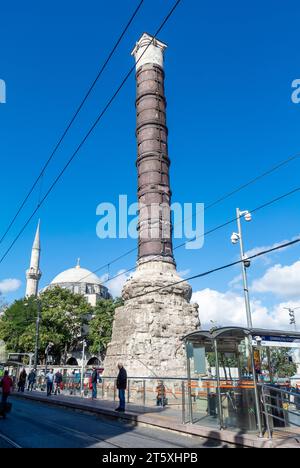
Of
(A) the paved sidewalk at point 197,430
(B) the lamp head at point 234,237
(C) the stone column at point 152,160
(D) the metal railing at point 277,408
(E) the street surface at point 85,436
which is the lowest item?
(E) the street surface at point 85,436

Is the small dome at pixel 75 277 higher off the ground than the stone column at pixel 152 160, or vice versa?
the small dome at pixel 75 277

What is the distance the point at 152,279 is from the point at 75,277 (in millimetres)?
55679

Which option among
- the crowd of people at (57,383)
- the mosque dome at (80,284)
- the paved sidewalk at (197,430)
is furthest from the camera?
the mosque dome at (80,284)

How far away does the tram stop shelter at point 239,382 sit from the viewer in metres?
7.46

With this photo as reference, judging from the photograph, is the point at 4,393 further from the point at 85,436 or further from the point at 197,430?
the point at 197,430

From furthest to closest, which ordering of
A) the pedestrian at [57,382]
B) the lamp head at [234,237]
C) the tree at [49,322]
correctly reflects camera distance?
the tree at [49,322] → the pedestrian at [57,382] → the lamp head at [234,237]

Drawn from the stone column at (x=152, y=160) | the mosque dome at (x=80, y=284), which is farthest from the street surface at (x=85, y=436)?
the mosque dome at (x=80, y=284)

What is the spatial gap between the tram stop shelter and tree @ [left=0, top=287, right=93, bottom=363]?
37813mm

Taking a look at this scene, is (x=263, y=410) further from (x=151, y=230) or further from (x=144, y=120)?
(x=144, y=120)

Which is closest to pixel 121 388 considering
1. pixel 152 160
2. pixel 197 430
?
pixel 197 430

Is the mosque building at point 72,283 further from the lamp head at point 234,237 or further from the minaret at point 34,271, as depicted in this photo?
the lamp head at point 234,237

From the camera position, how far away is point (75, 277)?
241 feet

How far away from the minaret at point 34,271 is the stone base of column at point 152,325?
43775mm

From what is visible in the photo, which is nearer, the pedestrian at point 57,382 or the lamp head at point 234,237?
the lamp head at point 234,237
